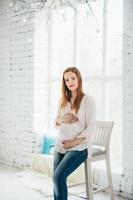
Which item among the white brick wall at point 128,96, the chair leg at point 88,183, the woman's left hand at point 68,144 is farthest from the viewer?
the white brick wall at point 128,96

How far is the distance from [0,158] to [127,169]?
9.44 feet

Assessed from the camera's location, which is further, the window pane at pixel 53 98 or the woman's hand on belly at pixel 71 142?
the window pane at pixel 53 98

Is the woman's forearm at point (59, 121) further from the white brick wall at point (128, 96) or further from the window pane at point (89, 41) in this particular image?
the window pane at point (89, 41)

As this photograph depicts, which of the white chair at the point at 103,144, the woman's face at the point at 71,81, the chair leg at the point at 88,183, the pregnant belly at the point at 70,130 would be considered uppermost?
the woman's face at the point at 71,81

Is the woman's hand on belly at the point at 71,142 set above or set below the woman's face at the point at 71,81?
below

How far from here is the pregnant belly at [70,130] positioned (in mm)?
3537

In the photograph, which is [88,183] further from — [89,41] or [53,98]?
[53,98]

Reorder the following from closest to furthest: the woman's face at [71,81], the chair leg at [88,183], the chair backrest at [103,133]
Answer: the woman's face at [71,81] < the chair leg at [88,183] < the chair backrest at [103,133]

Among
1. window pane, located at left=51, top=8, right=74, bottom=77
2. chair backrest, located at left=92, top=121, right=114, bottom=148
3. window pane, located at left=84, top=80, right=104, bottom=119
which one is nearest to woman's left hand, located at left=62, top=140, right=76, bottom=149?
chair backrest, located at left=92, top=121, right=114, bottom=148

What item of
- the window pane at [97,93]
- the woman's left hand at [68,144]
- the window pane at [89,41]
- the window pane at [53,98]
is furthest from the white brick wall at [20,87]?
the woman's left hand at [68,144]

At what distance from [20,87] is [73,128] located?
273 centimetres

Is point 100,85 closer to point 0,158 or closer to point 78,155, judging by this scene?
point 78,155

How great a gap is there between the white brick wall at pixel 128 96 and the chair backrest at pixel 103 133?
1.06 ft

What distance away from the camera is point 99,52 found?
5148mm
